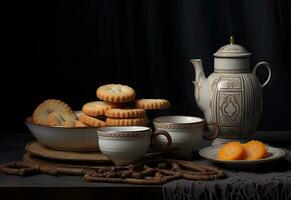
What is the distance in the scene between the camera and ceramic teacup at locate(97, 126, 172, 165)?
148 centimetres

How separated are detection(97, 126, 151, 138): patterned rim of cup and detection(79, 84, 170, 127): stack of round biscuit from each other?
27 mm

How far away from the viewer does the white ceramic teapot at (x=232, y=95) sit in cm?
170

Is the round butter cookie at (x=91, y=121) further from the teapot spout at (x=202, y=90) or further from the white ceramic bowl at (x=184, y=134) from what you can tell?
the teapot spout at (x=202, y=90)

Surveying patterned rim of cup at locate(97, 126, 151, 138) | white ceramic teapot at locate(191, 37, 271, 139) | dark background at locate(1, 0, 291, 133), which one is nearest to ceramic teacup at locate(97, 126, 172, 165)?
patterned rim of cup at locate(97, 126, 151, 138)

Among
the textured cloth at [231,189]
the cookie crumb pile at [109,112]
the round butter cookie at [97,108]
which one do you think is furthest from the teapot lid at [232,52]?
the textured cloth at [231,189]

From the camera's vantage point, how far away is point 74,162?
158 cm

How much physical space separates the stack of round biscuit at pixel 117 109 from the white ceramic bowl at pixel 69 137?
0.12 ft

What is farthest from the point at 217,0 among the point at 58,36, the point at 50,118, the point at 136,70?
the point at 50,118

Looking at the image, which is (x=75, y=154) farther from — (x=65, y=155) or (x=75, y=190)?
(x=75, y=190)

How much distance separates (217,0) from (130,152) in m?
0.65

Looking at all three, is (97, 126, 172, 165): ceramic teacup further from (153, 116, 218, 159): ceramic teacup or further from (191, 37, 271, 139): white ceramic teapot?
(191, 37, 271, 139): white ceramic teapot

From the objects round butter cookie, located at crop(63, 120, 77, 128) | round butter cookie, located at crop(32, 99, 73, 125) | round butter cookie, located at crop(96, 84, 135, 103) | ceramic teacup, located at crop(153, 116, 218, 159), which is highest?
round butter cookie, located at crop(96, 84, 135, 103)

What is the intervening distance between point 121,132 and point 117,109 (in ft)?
0.45

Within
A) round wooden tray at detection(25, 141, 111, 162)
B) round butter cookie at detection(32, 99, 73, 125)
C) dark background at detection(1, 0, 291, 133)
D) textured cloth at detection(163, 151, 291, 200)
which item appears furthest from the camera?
dark background at detection(1, 0, 291, 133)
